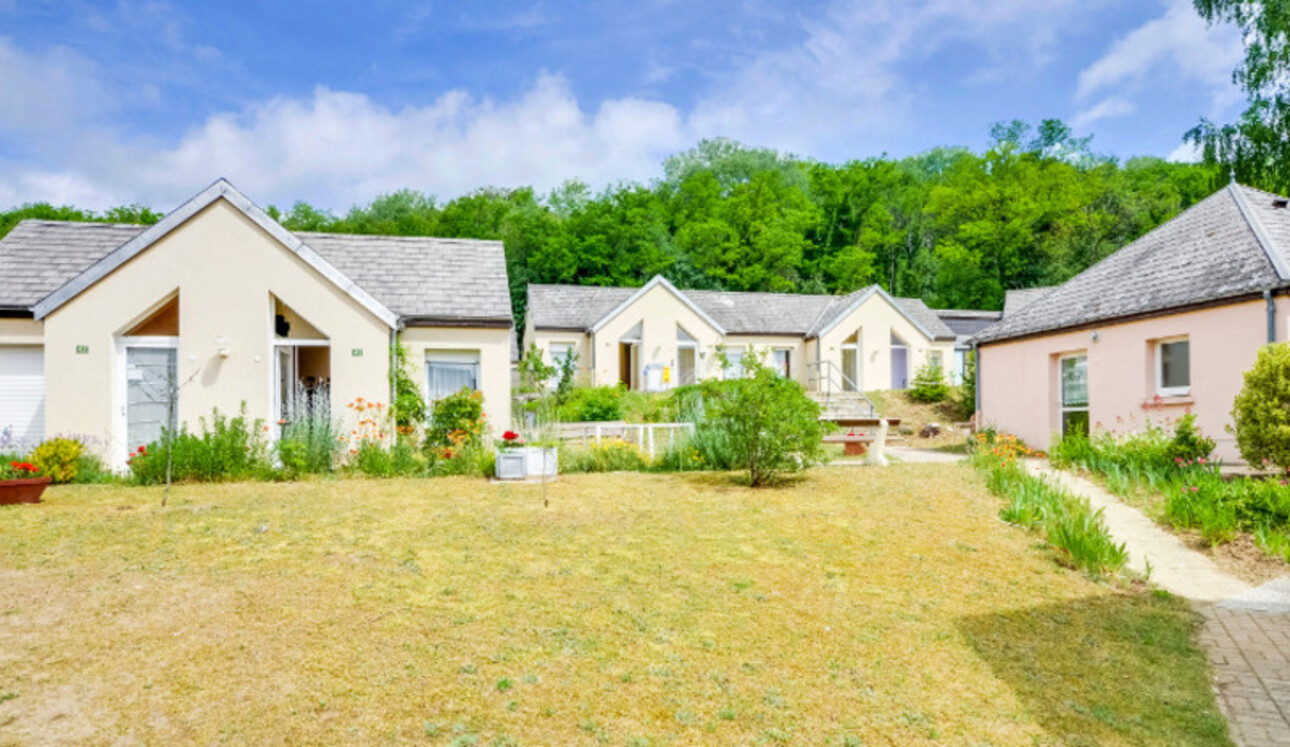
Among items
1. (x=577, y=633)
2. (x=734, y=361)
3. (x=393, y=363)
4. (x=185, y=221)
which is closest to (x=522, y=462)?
(x=393, y=363)

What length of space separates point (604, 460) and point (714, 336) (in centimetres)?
1927

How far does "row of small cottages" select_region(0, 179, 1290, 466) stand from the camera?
1241cm

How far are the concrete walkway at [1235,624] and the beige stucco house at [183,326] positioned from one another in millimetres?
11756

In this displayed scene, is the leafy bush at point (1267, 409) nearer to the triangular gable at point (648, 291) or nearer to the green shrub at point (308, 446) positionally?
the green shrub at point (308, 446)

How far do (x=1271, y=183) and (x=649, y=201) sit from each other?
36.9m

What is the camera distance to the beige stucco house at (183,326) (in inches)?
500

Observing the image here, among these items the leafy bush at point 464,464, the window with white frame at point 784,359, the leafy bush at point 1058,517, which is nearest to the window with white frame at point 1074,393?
the leafy bush at point 1058,517

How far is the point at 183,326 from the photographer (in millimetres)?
13070

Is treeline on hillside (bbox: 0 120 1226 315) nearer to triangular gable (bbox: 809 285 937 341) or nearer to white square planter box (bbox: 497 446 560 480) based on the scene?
triangular gable (bbox: 809 285 937 341)

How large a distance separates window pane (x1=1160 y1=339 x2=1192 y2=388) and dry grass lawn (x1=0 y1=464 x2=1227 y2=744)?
695 centimetres

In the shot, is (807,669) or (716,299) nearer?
(807,669)

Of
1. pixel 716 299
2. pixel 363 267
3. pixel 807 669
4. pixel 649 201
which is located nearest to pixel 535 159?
pixel 649 201

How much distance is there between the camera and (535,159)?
5812 centimetres

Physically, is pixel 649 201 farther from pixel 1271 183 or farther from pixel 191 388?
pixel 191 388
